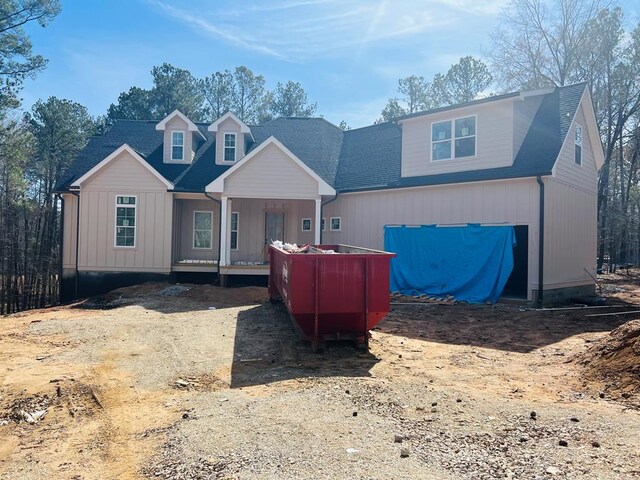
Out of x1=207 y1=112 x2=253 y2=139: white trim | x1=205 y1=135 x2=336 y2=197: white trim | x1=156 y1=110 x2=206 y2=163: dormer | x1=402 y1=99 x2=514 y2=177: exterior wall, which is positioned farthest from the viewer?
x1=156 y1=110 x2=206 y2=163: dormer

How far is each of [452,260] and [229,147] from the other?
10009 mm

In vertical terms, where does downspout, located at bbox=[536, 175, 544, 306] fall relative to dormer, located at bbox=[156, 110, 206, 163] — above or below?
below

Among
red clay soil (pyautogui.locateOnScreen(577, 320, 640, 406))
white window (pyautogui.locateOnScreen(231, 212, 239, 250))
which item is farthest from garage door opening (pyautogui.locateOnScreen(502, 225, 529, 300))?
white window (pyautogui.locateOnScreen(231, 212, 239, 250))

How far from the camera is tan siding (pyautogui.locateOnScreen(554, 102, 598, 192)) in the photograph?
1400 centimetres

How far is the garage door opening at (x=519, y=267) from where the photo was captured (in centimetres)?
1445

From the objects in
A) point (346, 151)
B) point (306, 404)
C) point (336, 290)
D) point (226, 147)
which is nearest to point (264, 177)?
point (226, 147)

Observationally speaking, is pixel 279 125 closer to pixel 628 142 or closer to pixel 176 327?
pixel 176 327

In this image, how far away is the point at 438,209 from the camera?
1492 cm

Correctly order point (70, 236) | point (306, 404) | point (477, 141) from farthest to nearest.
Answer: point (70, 236) → point (477, 141) → point (306, 404)

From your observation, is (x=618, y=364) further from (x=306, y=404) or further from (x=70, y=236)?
(x=70, y=236)

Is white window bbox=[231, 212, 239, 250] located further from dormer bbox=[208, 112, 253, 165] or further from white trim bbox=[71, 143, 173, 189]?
white trim bbox=[71, 143, 173, 189]

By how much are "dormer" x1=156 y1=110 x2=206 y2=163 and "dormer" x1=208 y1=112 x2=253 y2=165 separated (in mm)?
935

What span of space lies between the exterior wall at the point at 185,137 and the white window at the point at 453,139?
9568 mm

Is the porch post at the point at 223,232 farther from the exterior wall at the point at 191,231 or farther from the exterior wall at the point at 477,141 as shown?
the exterior wall at the point at 477,141
